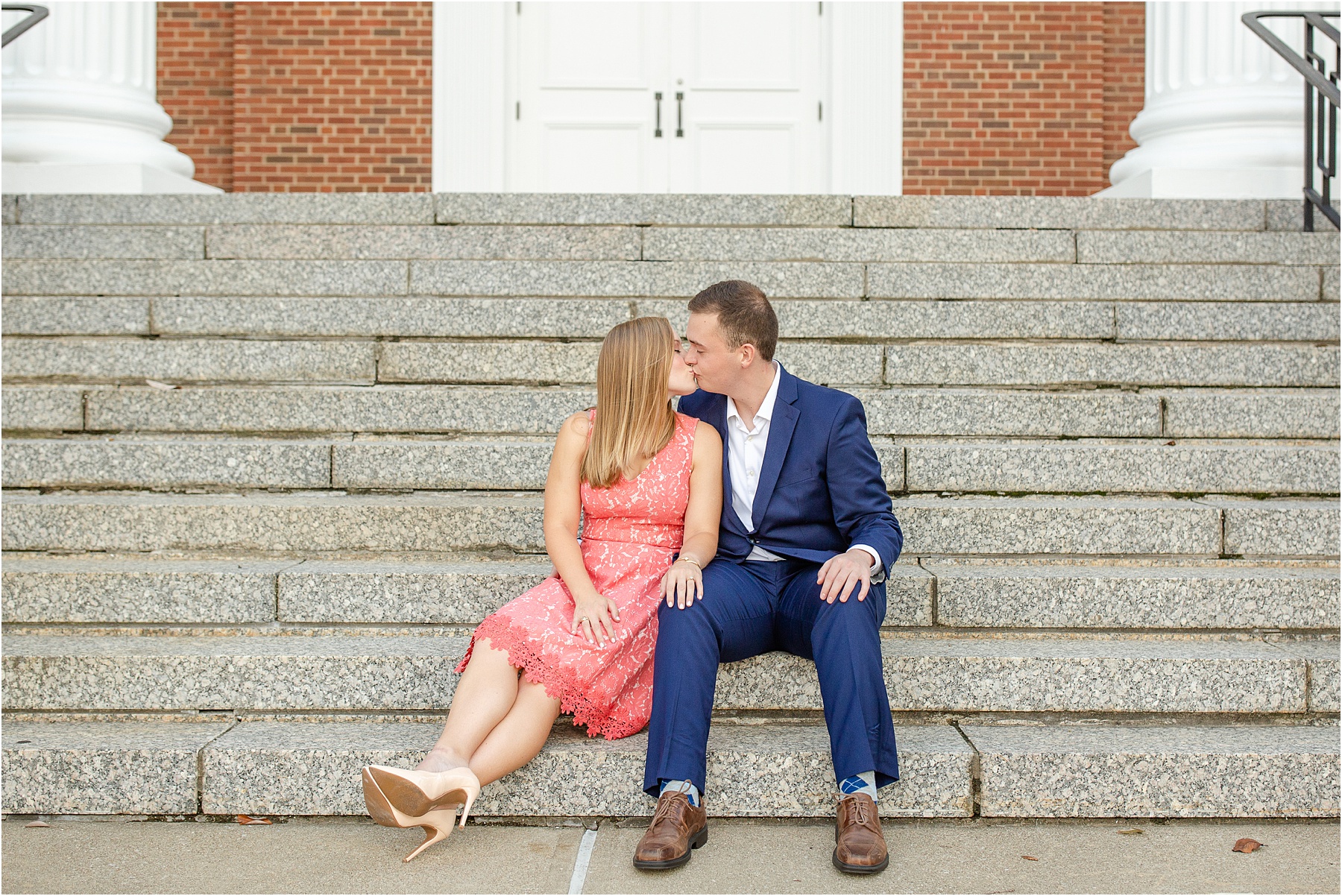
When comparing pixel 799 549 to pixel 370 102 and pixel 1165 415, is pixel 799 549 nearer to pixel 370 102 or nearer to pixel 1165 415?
pixel 1165 415

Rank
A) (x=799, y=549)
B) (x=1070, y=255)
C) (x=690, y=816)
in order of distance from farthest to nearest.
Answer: (x=1070, y=255) → (x=799, y=549) → (x=690, y=816)

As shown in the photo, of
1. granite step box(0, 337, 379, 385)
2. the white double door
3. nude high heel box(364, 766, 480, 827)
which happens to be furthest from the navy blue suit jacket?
the white double door

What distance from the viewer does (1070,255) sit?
510 centimetres

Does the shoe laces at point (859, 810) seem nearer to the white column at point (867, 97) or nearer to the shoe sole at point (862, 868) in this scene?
the shoe sole at point (862, 868)

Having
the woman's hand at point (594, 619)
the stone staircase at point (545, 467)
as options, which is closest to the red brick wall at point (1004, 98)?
the stone staircase at point (545, 467)

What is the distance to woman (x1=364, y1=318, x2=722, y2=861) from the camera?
2.66 m

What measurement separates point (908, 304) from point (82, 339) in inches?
145

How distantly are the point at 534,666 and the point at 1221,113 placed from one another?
17.8 feet

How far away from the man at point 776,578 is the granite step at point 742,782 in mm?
172

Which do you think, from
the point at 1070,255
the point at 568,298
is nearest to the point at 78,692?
the point at 568,298

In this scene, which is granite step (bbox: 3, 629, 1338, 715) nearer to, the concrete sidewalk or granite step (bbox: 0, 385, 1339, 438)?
the concrete sidewalk

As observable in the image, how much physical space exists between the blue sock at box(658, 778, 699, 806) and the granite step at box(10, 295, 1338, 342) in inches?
96.3

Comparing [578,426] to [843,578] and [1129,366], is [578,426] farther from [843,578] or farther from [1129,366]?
[1129,366]

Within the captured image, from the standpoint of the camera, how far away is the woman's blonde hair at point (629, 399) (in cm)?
293
